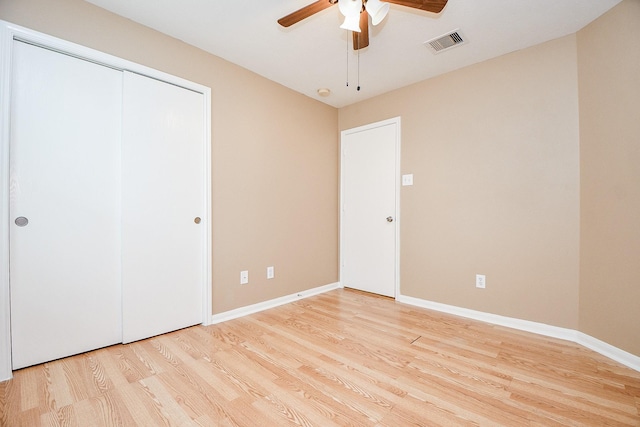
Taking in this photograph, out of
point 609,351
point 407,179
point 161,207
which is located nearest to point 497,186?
point 407,179

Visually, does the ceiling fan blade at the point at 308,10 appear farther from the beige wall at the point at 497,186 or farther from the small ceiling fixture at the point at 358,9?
the beige wall at the point at 497,186

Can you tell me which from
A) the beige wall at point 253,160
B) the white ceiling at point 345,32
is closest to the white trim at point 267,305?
the beige wall at point 253,160

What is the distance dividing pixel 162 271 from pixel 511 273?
308cm

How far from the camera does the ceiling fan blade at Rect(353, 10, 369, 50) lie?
6.13ft

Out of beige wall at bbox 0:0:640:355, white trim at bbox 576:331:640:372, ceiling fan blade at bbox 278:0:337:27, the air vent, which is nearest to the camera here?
ceiling fan blade at bbox 278:0:337:27

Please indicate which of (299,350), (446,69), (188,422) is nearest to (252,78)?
(446,69)

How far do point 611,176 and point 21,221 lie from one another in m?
4.01

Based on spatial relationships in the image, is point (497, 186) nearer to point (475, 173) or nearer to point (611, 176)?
point (475, 173)

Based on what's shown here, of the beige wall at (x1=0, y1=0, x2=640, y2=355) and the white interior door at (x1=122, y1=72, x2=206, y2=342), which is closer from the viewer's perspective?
the beige wall at (x1=0, y1=0, x2=640, y2=355)

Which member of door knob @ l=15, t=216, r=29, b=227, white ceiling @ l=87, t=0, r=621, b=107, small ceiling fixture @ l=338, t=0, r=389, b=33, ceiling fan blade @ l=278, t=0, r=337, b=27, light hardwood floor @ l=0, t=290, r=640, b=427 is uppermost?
white ceiling @ l=87, t=0, r=621, b=107

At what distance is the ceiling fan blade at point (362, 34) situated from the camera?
A: 73.5 inches

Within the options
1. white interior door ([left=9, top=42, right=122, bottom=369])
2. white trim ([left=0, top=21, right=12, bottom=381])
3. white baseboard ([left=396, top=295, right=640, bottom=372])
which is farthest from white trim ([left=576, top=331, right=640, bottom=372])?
white trim ([left=0, top=21, right=12, bottom=381])

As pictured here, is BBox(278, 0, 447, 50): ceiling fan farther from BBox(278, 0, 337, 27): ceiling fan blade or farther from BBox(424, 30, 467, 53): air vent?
BBox(424, 30, 467, 53): air vent

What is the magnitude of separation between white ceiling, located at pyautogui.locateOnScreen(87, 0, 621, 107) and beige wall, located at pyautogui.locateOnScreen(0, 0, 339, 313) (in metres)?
0.17
